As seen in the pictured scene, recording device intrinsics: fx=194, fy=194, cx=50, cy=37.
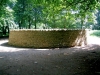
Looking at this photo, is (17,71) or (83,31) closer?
(17,71)

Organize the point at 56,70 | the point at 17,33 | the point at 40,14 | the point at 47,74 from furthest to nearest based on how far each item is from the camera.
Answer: the point at 40,14 → the point at 17,33 → the point at 56,70 → the point at 47,74

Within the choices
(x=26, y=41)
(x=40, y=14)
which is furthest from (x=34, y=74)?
(x=40, y=14)

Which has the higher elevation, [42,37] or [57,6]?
[57,6]

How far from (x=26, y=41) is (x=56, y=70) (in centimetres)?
971

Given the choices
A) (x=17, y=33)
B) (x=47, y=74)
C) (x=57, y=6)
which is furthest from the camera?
(x=17, y=33)

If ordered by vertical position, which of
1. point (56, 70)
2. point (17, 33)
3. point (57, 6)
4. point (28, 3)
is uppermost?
point (28, 3)

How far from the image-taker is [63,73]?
7.92 meters

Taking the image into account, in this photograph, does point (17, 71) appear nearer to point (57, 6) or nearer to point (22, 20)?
point (57, 6)

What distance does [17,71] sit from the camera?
821cm

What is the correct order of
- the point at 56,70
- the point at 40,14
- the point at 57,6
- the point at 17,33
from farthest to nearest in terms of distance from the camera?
the point at 40,14, the point at 17,33, the point at 57,6, the point at 56,70

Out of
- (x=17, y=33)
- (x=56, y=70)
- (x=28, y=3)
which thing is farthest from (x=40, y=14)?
(x=56, y=70)

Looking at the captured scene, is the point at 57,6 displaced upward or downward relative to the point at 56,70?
upward

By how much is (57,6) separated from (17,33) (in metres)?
5.23

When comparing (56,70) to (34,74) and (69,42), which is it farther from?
(69,42)
